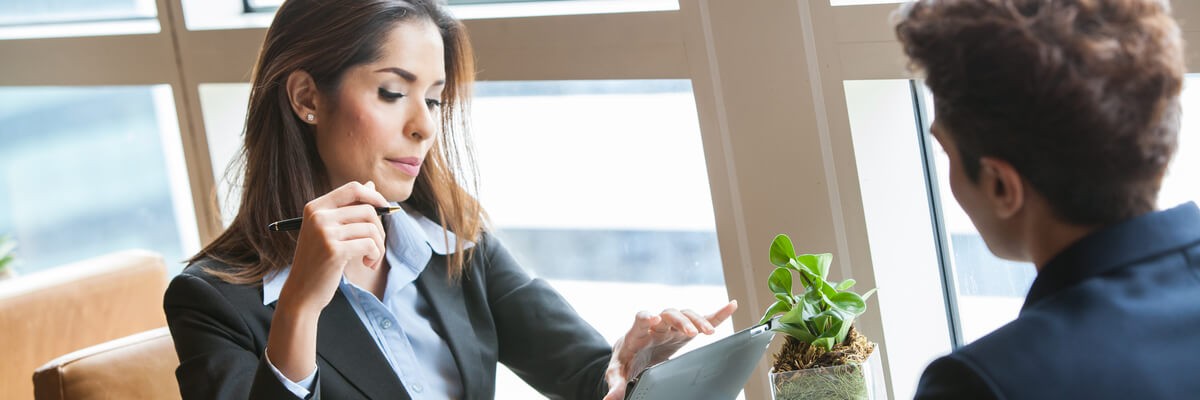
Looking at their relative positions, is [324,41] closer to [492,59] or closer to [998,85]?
[492,59]

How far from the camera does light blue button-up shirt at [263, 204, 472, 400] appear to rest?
1758 millimetres

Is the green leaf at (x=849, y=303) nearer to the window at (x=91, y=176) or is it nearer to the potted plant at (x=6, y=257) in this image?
the window at (x=91, y=176)

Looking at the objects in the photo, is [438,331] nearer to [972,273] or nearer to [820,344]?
[820,344]

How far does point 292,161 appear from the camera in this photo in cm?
176

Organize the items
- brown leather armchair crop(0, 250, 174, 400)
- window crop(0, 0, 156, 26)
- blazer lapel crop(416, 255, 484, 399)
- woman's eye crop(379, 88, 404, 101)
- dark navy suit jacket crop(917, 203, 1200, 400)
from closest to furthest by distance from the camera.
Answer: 1. dark navy suit jacket crop(917, 203, 1200, 400)
2. woman's eye crop(379, 88, 404, 101)
3. blazer lapel crop(416, 255, 484, 399)
4. brown leather armchair crop(0, 250, 174, 400)
5. window crop(0, 0, 156, 26)

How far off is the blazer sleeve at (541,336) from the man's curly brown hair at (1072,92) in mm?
971

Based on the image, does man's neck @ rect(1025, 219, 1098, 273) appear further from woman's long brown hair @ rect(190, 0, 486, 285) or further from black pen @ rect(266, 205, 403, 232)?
woman's long brown hair @ rect(190, 0, 486, 285)

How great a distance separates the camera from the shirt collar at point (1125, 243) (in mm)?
945

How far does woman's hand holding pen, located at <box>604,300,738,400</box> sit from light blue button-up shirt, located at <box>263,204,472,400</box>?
30 centimetres

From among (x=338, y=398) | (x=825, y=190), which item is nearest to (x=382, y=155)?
(x=338, y=398)

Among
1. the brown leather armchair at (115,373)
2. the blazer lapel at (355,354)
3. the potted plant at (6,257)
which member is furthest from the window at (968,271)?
the potted plant at (6,257)

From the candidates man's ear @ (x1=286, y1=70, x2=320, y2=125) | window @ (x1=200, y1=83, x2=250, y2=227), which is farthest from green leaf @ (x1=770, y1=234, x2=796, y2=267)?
window @ (x1=200, y1=83, x2=250, y2=227)

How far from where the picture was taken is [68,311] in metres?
2.48

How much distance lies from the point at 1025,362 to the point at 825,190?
0.82 meters
